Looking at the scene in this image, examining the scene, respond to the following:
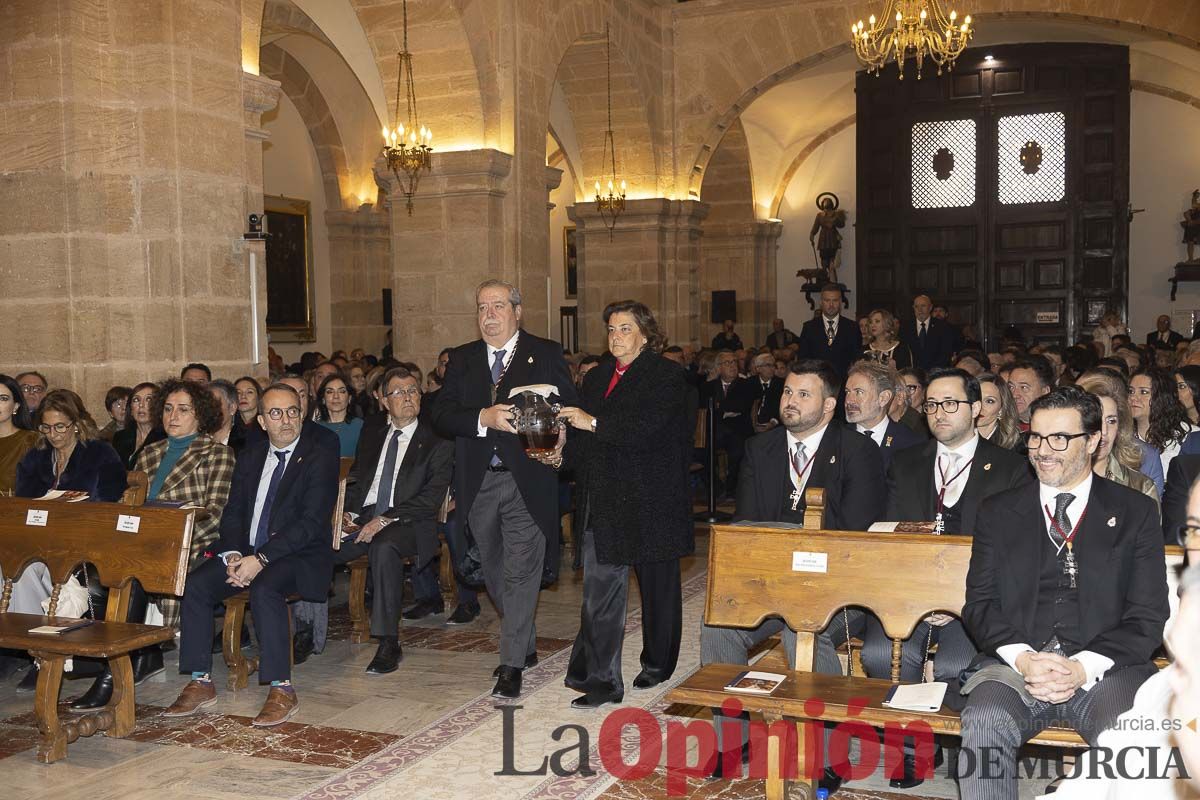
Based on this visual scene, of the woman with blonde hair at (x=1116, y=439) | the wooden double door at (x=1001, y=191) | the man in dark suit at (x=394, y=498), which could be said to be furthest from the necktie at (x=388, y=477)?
the wooden double door at (x=1001, y=191)

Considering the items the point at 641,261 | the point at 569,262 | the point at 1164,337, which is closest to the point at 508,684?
the point at 641,261

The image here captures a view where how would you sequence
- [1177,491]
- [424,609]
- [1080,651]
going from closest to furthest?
[1080,651] < [1177,491] < [424,609]

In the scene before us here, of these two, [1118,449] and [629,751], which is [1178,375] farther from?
[629,751]

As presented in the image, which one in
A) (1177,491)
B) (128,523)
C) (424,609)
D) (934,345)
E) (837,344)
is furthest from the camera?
(934,345)

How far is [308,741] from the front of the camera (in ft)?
14.9

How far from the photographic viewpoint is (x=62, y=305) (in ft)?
23.2

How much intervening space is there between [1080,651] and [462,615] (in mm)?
3918

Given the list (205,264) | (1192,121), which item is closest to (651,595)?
(205,264)

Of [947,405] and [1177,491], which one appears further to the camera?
[1177,491]

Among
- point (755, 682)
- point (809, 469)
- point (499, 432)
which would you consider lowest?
point (755, 682)

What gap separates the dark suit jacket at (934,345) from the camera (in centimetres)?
1064

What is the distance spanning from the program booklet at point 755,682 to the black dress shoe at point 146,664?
3240 mm

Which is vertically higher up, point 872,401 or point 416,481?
point 872,401

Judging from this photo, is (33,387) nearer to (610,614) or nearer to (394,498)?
(394,498)
